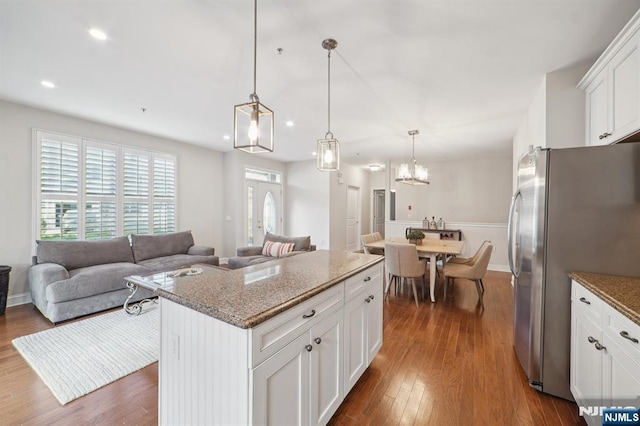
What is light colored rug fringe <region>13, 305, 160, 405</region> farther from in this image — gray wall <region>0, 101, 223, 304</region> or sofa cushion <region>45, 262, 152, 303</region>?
gray wall <region>0, 101, 223, 304</region>

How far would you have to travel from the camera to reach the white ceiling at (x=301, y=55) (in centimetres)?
187

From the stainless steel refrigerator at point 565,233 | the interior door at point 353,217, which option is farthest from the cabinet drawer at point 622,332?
the interior door at point 353,217

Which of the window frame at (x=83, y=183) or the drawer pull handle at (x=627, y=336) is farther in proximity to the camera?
the window frame at (x=83, y=183)

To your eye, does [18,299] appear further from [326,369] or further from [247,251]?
[326,369]

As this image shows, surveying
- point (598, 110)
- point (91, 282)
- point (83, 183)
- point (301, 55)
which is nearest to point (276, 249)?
point (91, 282)

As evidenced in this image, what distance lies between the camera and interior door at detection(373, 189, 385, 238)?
9660 millimetres

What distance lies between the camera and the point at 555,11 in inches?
72.9

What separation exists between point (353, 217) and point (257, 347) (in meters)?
7.56

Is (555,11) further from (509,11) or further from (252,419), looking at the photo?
(252,419)

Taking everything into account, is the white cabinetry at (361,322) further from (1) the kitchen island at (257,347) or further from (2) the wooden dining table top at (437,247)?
(2) the wooden dining table top at (437,247)

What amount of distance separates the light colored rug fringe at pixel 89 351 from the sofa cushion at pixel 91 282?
331mm

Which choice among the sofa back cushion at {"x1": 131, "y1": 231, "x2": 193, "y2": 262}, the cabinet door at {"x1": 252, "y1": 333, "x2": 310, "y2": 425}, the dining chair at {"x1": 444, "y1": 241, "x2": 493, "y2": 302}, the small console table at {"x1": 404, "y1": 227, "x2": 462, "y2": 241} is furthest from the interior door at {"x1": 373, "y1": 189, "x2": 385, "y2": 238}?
the cabinet door at {"x1": 252, "y1": 333, "x2": 310, "y2": 425}
